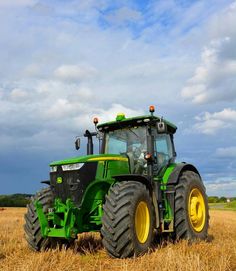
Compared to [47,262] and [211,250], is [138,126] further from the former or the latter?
[47,262]

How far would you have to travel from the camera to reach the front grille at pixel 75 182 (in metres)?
7.92

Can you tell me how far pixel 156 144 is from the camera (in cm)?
933

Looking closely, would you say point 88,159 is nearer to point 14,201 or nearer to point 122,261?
point 122,261

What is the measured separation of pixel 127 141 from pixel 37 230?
8.66 ft

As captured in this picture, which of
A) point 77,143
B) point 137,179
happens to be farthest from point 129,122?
point 137,179

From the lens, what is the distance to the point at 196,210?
9.70 meters

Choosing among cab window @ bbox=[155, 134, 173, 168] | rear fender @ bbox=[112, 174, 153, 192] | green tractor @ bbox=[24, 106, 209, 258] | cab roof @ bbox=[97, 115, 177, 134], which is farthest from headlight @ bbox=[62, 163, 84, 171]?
cab window @ bbox=[155, 134, 173, 168]

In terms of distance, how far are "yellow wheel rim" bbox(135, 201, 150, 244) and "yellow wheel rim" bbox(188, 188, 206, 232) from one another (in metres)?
1.61

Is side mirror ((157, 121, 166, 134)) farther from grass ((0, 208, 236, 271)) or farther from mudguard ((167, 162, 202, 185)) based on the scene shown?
grass ((0, 208, 236, 271))

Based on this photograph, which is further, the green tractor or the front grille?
the front grille

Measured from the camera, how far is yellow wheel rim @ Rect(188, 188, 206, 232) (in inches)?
372

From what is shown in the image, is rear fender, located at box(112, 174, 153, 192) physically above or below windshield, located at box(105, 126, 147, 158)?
below

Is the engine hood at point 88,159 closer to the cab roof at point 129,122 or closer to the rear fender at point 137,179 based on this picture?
the rear fender at point 137,179

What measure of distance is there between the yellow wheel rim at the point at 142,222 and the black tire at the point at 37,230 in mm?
1623
